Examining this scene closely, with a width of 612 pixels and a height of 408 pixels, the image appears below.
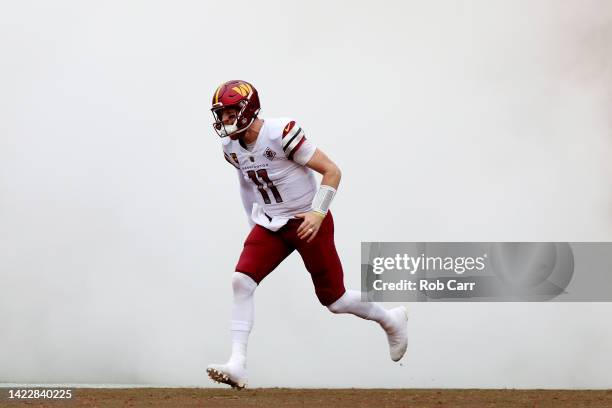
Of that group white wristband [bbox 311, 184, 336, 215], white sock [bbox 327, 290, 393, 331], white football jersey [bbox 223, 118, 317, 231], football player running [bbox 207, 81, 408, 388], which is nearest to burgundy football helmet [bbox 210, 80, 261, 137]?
football player running [bbox 207, 81, 408, 388]

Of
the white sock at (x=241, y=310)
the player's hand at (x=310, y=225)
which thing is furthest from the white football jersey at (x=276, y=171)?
the white sock at (x=241, y=310)

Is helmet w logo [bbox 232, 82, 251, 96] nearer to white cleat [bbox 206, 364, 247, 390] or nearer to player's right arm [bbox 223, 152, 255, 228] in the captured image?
player's right arm [bbox 223, 152, 255, 228]

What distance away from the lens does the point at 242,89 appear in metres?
10.4

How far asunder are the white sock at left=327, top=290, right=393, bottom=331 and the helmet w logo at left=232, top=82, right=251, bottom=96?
2.08 m

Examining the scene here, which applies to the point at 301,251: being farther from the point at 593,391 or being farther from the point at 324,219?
the point at 593,391

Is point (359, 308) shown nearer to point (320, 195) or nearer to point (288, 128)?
point (320, 195)

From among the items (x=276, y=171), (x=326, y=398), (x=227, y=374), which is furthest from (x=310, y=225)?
(x=326, y=398)

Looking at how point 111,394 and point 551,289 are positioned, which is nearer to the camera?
point 111,394

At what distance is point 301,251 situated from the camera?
35.3 feet

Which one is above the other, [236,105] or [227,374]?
[236,105]

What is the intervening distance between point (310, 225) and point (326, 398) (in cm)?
A: 211

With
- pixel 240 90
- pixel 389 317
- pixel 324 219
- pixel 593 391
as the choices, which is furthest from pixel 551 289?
pixel 240 90

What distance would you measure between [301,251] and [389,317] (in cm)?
142

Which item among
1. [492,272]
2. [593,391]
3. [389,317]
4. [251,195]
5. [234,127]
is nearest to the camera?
[234,127]
